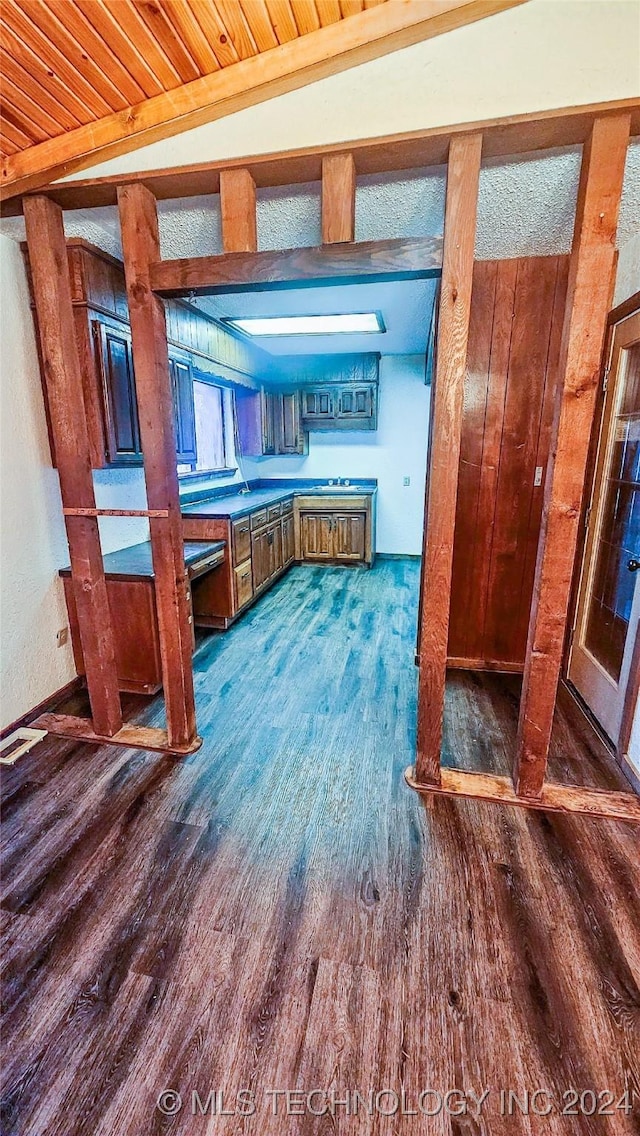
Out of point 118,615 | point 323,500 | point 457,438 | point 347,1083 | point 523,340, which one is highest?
point 523,340

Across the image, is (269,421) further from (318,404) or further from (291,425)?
(318,404)

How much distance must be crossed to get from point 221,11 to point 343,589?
3914mm

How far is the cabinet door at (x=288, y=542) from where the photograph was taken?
16.7ft

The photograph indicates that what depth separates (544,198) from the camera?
1860 mm

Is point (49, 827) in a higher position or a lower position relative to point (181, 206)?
lower

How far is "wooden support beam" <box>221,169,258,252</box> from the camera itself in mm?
1667

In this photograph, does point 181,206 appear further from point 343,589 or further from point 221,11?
point 343,589

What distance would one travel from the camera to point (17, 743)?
7.49ft

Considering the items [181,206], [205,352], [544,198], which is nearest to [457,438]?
[544,198]

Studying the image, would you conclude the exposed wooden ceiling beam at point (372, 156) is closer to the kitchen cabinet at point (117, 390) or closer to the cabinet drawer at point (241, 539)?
the kitchen cabinet at point (117, 390)

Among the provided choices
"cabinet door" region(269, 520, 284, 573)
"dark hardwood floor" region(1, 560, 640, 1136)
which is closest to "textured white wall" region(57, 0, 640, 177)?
"dark hardwood floor" region(1, 560, 640, 1136)

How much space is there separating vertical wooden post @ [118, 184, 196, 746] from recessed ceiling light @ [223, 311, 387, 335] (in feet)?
7.02

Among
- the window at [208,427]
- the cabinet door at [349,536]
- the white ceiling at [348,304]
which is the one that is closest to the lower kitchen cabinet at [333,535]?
the cabinet door at [349,536]

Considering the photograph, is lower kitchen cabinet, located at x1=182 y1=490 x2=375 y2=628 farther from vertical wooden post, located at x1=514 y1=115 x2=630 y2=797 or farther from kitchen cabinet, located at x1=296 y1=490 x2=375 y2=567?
vertical wooden post, located at x1=514 y1=115 x2=630 y2=797
